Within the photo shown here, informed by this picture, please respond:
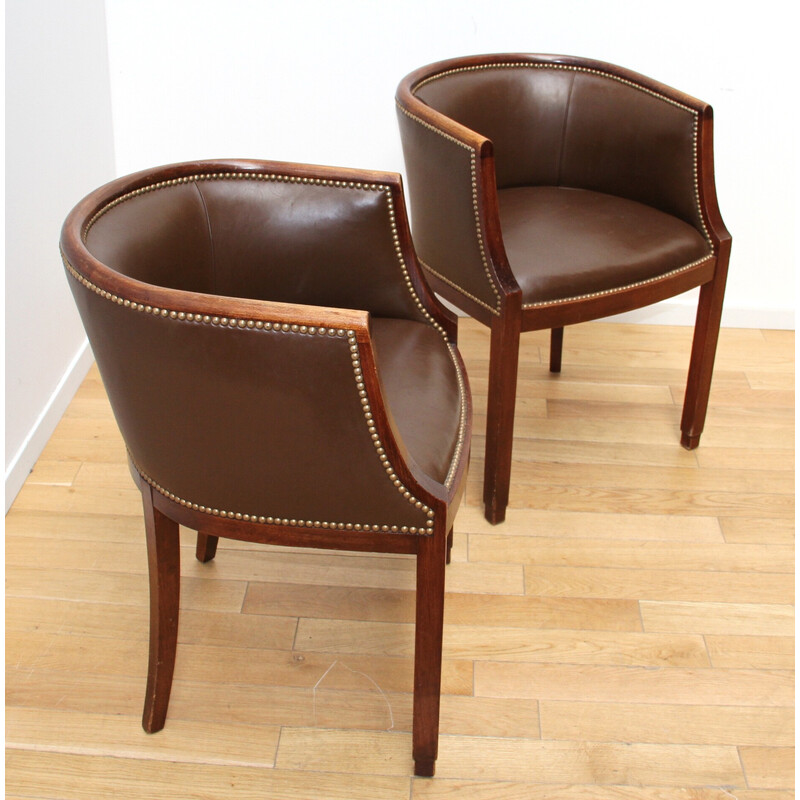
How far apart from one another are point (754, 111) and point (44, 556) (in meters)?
2.11

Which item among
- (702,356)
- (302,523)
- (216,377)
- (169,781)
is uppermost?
(216,377)

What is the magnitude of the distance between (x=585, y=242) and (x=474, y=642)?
87 centimetres

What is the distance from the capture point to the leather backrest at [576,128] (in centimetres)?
226

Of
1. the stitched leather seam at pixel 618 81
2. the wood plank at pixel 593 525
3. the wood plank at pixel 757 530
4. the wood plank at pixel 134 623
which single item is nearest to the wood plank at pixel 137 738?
the wood plank at pixel 134 623

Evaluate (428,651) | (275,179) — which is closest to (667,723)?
(428,651)

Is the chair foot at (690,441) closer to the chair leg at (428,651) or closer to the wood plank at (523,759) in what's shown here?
the wood plank at (523,759)

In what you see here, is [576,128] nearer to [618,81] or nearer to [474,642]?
[618,81]

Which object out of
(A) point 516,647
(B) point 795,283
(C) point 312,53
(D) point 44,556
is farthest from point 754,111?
(D) point 44,556

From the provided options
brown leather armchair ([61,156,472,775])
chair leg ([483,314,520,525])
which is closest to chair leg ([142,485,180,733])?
brown leather armchair ([61,156,472,775])

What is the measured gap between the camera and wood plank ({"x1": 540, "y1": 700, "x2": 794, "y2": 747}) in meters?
1.73

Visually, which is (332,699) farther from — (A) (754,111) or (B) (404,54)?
(A) (754,111)

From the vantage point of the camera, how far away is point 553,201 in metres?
2.37

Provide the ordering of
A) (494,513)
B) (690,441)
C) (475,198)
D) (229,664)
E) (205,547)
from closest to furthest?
1. (229,664)
2. (475,198)
3. (205,547)
4. (494,513)
5. (690,441)

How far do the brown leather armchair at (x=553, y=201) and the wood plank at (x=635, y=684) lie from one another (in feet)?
1.42
